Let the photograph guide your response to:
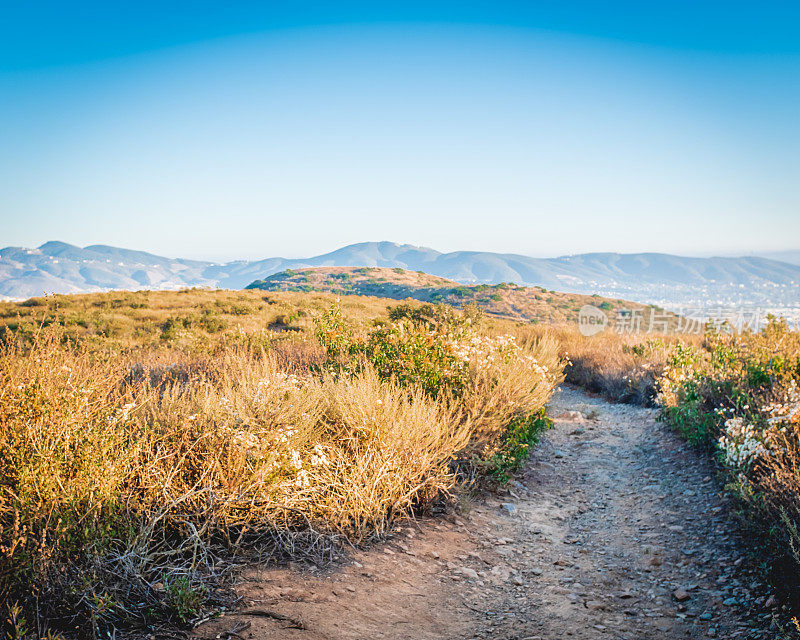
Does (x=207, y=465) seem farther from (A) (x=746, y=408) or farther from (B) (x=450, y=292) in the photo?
(B) (x=450, y=292)

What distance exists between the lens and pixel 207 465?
3375 millimetres

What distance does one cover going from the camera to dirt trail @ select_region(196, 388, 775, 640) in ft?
9.50

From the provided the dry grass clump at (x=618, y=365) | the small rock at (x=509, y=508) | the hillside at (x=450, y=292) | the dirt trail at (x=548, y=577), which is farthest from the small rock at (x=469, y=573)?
the hillside at (x=450, y=292)

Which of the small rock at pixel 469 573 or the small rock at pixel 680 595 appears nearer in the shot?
the small rock at pixel 680 595

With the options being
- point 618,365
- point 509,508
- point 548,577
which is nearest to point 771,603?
point 548,577

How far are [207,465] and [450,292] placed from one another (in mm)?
50939

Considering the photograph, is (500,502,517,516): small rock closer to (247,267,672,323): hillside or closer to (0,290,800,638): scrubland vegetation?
(0,290,800,638): scrubland vegetation

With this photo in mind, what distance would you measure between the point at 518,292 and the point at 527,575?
172 feet

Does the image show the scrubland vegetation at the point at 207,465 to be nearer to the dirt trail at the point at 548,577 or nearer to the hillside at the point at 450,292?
the dirt trail at the point at 548,577

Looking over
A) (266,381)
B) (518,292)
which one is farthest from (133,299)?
(518,292)

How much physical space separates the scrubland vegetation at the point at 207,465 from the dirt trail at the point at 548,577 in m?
0.34

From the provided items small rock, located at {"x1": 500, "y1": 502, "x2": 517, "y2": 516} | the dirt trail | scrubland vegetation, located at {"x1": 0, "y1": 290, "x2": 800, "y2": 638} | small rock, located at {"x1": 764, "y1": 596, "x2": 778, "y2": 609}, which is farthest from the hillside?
small rock, located at {"x1": 764, "y1": 596, "x2": 778, "y2": 609}

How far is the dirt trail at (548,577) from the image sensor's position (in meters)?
2.89

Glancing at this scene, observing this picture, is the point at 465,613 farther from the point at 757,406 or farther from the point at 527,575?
the point at 757,406
